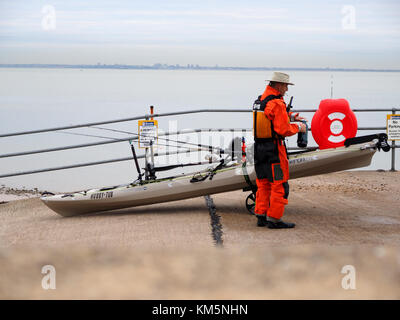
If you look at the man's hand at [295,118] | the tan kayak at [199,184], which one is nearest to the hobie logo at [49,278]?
the tan kayak at [199,184]

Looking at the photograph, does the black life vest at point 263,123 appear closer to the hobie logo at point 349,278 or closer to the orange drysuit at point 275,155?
the orange drysuit at point 275,155

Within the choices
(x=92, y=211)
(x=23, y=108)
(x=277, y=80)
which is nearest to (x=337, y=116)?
(x=277, y=80)

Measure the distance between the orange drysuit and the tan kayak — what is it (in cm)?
53

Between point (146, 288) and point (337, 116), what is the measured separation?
10.9 ft

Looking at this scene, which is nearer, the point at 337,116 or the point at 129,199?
the point at 337,116

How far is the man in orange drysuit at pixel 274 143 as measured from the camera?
670 centimetres

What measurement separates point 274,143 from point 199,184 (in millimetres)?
1222

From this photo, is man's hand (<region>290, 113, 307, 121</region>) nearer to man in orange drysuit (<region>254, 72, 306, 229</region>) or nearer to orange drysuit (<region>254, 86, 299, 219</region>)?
man in orange drysuit (<region>254, 72, 306, 229</region>)

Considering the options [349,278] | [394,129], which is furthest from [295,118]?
[394,129]

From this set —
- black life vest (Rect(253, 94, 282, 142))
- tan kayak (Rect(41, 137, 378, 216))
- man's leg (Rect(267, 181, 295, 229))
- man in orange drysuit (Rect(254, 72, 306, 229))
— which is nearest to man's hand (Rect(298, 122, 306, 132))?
man in orange drysuit (Rect(254, 72, 306, 229))

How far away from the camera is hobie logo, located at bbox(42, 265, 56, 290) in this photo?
17.3ft

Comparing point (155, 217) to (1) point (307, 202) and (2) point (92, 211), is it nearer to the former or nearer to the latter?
(2) point (92, 211)

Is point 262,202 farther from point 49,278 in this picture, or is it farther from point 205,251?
point 49,278

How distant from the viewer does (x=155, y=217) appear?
763 cm
